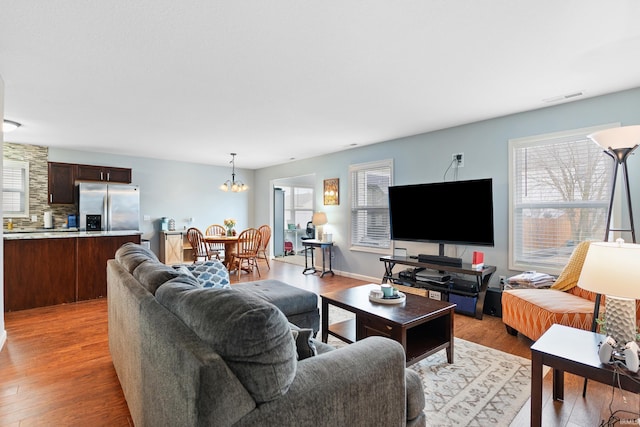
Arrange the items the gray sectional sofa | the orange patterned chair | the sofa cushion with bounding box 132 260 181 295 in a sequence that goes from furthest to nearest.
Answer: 1. the orange patterned chair
2. the sofa cushion with bounding box 132 260 181 295
3. the gray sectional sofa

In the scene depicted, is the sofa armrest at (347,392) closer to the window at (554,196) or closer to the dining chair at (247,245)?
the window at (554,196)

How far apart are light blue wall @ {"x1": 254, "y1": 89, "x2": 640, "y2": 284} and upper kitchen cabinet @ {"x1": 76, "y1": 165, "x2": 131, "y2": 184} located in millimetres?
3885

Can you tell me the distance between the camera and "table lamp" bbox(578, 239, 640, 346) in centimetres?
151

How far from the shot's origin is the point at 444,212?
4.11m

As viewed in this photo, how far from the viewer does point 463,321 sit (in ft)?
11.6

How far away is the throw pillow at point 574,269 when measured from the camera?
2932 millimetres

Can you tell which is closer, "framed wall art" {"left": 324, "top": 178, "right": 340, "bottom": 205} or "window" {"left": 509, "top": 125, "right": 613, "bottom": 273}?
"window" {"left": 509, "top": 125, "right": 613, "bottom": 273}

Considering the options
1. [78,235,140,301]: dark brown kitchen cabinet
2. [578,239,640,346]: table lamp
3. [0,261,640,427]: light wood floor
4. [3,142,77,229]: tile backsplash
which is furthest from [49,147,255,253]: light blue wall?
[578,239,640,346]: table lamp

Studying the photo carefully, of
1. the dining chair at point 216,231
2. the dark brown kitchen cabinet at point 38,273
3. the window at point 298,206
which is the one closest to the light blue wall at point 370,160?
the dining chair at point 216,231

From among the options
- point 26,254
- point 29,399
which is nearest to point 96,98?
point 26,254

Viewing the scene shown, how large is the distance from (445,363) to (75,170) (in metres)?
6.72

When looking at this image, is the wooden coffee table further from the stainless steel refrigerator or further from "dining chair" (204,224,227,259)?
the stainless steel refrigerator

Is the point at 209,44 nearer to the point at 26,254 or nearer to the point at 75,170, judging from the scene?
the point at 26,254

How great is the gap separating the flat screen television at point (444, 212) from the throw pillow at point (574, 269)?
79cm
